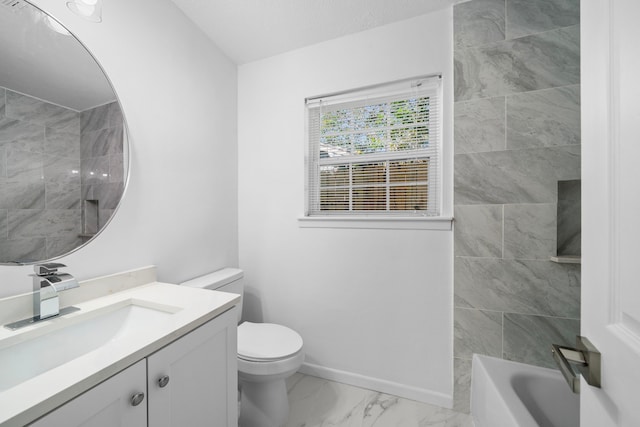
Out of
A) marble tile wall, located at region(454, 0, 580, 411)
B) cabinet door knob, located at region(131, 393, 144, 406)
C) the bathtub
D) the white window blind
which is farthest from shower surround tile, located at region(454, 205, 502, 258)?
A: cabinet door knob, located at region(131, 393, 144, 406)

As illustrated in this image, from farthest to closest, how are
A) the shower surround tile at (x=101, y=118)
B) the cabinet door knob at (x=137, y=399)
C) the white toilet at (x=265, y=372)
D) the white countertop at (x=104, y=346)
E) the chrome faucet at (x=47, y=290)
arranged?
1. the white toilet at (x=265, y=372)
2. the shower surround tile at (x=101, y=118)
3. the chrome faucet at (x=47, y=290)
4. the cabinet door knob at (x=137, y=399)
5. the white countertop at (x=104, y=346)

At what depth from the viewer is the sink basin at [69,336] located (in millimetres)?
768

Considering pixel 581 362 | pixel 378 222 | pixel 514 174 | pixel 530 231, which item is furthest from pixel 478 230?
pixel 581 362

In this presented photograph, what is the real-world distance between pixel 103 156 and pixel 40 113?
0.25m

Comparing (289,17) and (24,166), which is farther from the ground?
(289,17)

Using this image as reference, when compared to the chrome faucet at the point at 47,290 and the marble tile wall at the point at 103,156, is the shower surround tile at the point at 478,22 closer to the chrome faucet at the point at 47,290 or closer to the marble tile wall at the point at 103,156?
the marble tile wall at the point at 103,156

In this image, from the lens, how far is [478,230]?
1508mm

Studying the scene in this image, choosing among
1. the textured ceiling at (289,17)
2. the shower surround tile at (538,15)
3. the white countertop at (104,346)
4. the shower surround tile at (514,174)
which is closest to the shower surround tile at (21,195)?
the white countertop at (104,346)

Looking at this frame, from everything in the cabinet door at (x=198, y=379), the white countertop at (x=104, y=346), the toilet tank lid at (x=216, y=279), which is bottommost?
the cabinet door at (x=198, y=379)

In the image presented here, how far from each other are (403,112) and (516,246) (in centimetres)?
104

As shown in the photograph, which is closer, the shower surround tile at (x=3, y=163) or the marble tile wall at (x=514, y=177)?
the shower surround tile at (x=3, y=163)

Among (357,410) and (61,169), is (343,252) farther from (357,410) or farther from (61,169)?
(61,169)

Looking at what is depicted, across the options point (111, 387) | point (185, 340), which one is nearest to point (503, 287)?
point (185, 340)

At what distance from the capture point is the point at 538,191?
1.40 metres
